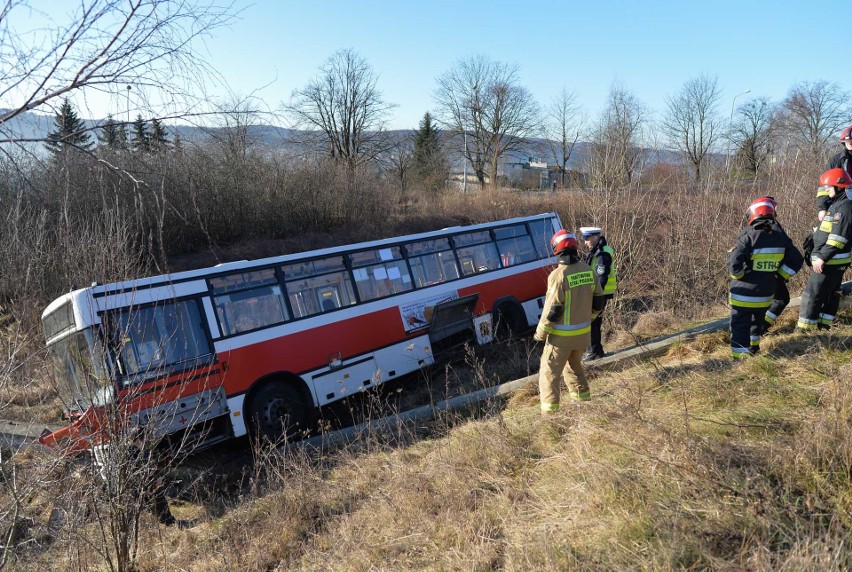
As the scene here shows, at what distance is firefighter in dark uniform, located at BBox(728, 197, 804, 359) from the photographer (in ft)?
19.9

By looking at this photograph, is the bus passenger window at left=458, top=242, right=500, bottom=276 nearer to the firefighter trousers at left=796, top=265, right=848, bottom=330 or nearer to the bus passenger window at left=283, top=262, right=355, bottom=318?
the bus passenger window at left=283, top=262, right=355, bottom=318

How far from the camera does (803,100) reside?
39.0 meters

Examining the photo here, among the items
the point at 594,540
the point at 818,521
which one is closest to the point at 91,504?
the point at 594,540

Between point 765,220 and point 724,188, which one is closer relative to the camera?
point 765,220

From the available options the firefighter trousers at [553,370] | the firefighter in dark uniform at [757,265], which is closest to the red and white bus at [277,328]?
the firefighter trousers at [553,370]

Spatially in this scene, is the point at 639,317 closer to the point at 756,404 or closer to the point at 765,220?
→ the point at 765,220

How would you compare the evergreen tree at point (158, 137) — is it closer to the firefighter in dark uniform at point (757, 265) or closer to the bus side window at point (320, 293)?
the firefighter in dark uniform at point (757, 265)

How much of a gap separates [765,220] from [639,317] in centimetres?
503

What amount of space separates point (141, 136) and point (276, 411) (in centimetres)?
598

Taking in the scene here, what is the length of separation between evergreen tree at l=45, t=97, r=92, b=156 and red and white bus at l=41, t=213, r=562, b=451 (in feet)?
6.52

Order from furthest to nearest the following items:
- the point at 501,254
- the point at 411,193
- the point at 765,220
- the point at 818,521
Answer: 1. the point at 411,193
2. the point at 501,254
3. the point at 765,220
4. the point at 818,521

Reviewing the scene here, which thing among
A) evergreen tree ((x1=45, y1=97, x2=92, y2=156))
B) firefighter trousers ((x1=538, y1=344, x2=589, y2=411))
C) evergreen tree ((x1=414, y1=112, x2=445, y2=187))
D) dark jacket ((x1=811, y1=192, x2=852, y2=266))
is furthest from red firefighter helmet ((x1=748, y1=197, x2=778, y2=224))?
evergreen tree ((x1=414, y1=112, x2=445, y2=187))

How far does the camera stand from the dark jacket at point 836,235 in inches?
243

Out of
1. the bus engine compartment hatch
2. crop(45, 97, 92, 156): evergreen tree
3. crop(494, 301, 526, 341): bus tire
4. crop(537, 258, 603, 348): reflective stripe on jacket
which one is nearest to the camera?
crop(45, 97, 92, 156): evergreen tree
